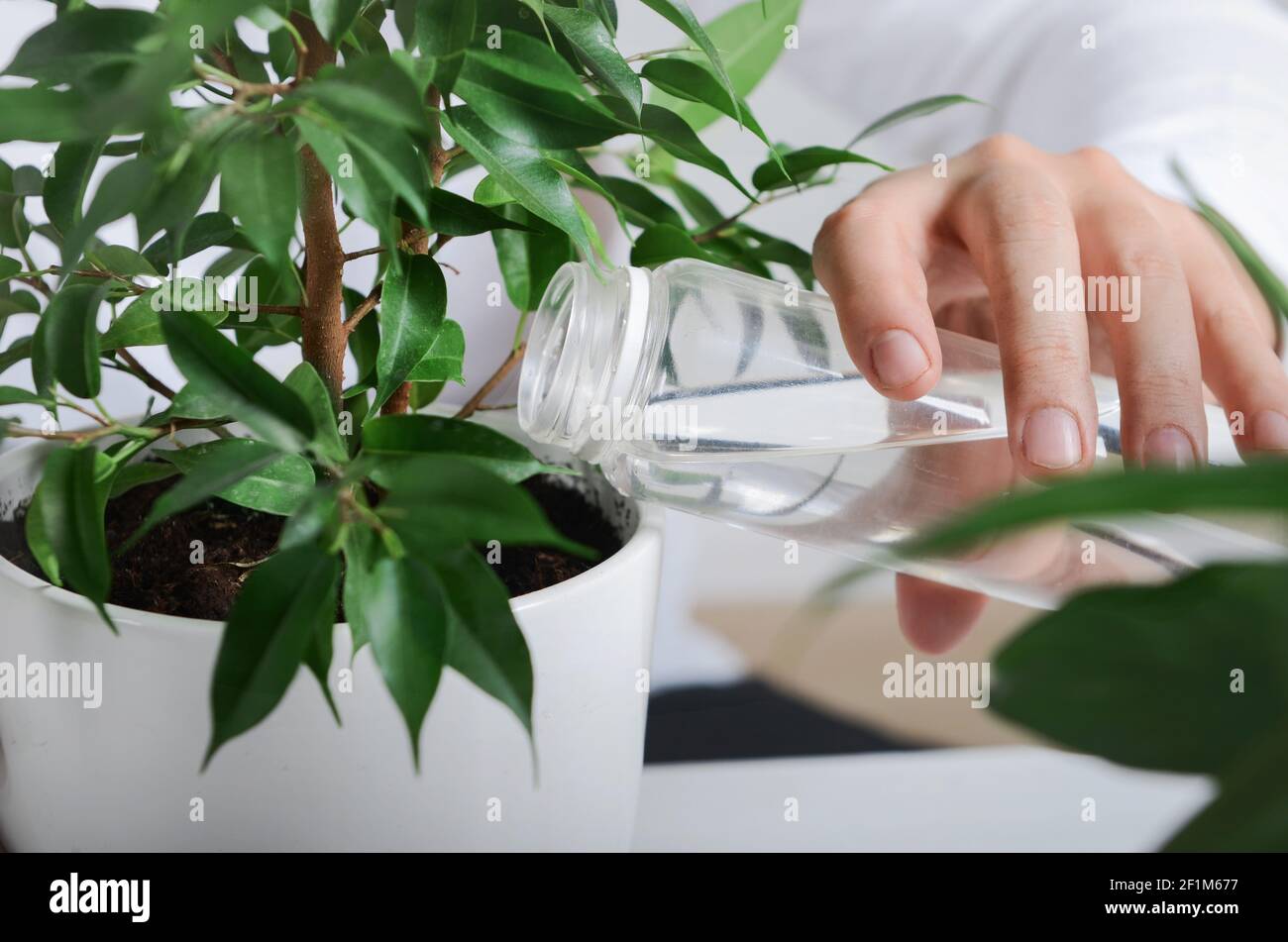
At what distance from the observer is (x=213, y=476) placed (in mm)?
254

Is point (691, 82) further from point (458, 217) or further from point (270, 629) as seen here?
point (270, 629)

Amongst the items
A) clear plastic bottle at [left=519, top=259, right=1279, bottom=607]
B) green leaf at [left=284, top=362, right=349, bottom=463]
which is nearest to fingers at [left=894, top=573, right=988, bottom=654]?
clear plastic bottle at [left=519, top=259, right=1279, bottom=607]

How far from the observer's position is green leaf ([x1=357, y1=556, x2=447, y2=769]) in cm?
25

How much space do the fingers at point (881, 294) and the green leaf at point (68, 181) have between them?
29 cm

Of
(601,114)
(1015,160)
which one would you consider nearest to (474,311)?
(1015,160)

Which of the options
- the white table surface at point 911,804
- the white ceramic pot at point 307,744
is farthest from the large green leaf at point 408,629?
the white table surface at point 911,804

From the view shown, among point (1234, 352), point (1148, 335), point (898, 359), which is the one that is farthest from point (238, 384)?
point (1234, 352)

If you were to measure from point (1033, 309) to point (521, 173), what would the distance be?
0.23m

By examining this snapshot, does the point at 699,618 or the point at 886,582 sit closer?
the point at 886,582

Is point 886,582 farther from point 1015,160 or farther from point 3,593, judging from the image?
point 3,593

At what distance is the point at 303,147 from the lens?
363 mm

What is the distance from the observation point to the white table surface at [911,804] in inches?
23.3

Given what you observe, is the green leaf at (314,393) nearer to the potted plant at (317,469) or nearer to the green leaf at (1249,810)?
the potted plant at (317,469)
